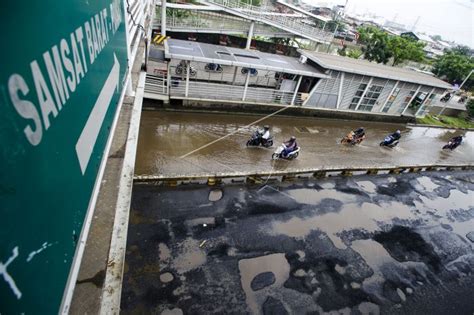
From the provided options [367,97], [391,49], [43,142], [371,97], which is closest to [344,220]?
[43,142]

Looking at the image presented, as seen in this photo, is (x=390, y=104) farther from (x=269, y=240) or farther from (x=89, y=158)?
(x=89, y=158)

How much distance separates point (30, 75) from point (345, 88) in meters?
16.0

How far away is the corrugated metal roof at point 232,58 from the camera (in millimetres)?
10773

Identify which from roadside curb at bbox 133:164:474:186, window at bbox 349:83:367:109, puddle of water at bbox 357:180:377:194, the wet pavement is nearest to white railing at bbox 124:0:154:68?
roadside curb at bbox 133:164:474:186

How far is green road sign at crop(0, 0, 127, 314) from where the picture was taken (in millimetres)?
710

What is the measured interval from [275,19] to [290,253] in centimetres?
1770

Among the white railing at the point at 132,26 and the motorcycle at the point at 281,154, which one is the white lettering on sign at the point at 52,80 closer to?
the white railing at the point at 132,26

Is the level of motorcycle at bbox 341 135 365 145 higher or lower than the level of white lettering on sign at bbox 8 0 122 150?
lower

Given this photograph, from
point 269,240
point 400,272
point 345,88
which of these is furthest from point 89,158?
point 345,88

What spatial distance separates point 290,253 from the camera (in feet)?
21.6

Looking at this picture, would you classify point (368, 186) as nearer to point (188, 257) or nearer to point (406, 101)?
point (188, 257)

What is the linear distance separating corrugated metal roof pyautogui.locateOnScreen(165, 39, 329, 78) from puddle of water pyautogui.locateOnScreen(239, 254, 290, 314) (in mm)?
8494

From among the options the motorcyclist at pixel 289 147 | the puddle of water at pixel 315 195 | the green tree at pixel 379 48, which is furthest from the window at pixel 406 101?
the motorcyclist at pixel 289 147

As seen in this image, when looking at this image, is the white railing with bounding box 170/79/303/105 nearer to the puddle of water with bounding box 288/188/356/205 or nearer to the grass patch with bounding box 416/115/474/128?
the puddle of water with bounding box 288/188/356/205
